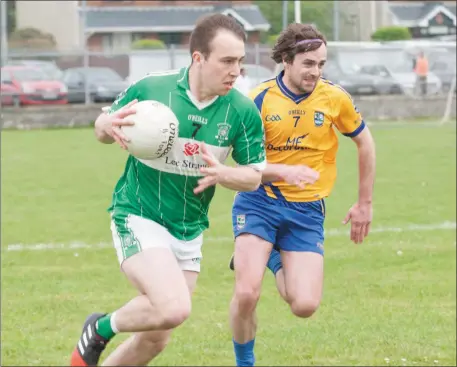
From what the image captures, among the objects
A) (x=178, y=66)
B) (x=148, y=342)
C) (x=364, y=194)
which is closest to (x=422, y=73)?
(x=178, y=66)

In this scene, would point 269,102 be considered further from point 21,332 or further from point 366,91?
point 366,91

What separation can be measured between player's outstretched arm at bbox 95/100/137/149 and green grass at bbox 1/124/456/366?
297 cm

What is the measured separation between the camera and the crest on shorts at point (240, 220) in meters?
8.48

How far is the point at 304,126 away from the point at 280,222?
0.77 meters

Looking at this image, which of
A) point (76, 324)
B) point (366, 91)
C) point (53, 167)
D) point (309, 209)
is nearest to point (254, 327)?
point (309, 209)

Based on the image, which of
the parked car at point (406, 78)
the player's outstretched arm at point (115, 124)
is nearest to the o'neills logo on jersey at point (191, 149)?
the player's outstretched arm at point (115, 124)

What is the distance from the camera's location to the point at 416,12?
250 feet

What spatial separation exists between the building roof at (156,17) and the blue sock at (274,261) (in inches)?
2318

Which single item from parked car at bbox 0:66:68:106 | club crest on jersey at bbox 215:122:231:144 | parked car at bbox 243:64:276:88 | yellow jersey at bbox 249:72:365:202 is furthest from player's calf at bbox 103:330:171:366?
parked car at bbox 243:64:276:88

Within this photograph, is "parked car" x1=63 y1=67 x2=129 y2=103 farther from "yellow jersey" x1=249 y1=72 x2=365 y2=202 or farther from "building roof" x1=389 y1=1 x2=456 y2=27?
"building roof" x1=389 y1=1 x2=456 y2=27

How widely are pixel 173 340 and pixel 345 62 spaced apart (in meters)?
29.9

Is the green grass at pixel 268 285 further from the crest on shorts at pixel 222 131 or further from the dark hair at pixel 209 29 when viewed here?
the dark hair at pixel 209 29

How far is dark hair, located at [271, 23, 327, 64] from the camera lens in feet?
26.7

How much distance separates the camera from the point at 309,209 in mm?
8578
